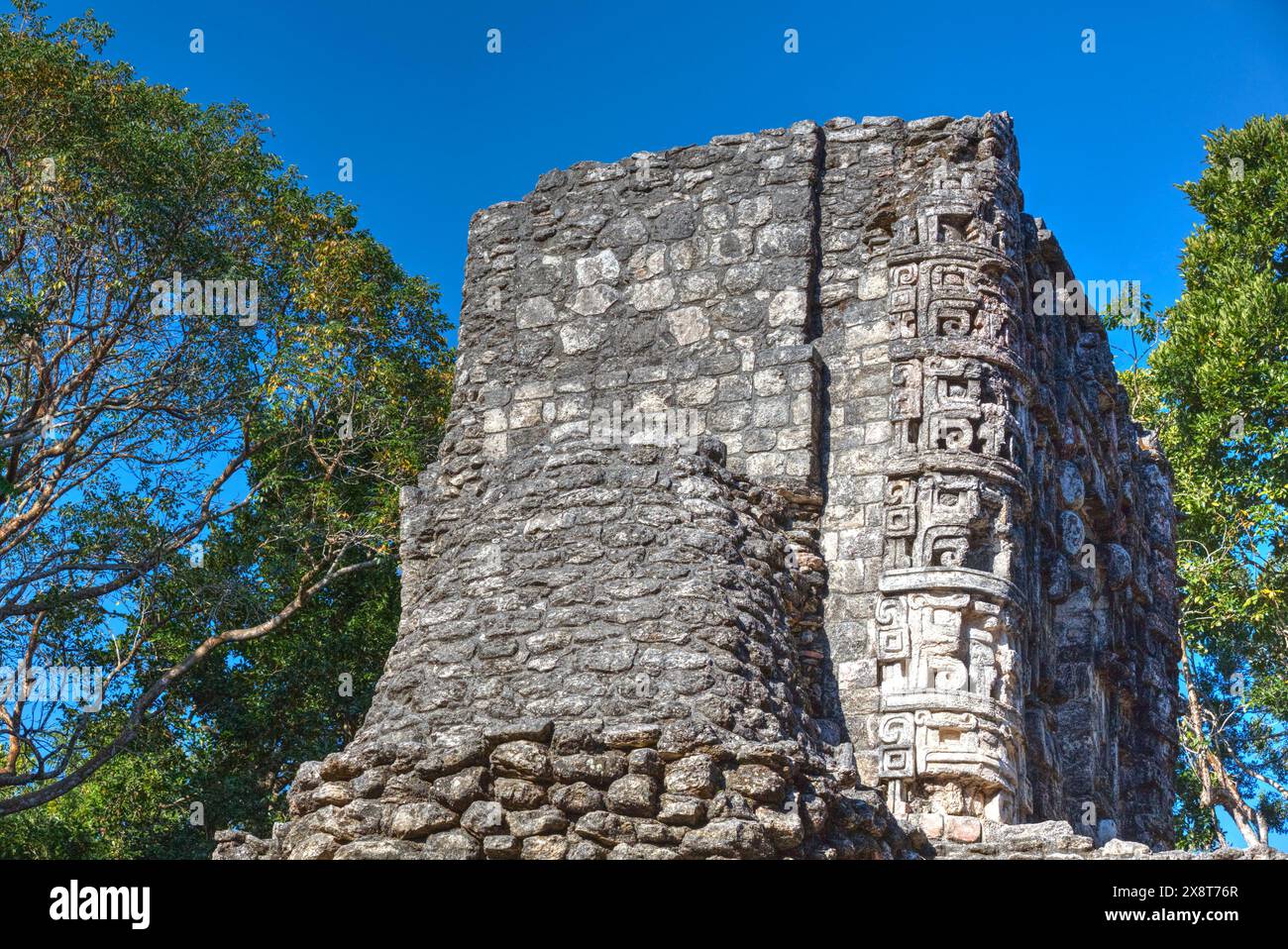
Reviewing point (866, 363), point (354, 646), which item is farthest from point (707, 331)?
point (354, 646)

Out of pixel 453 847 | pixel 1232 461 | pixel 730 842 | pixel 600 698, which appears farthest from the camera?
→ pixel 1232 461

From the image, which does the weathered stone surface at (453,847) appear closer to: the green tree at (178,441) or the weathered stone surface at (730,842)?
the weathered stone surface at (730,842)

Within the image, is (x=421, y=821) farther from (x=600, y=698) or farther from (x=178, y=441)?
(x=178, y=441)

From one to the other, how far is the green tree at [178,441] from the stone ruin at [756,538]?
19.9 ft

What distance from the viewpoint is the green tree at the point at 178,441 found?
51.6 feet

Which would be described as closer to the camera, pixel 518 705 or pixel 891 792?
pixel 518 705

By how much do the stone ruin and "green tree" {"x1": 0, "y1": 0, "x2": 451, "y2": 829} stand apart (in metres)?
6.06

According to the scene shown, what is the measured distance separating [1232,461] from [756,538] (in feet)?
45.2

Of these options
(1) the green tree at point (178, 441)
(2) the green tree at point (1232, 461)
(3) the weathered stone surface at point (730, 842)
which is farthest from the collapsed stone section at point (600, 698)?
(2) the green tree at point (1232, 461)

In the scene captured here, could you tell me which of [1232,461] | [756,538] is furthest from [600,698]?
[1232,461]

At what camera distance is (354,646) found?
16.8 metres

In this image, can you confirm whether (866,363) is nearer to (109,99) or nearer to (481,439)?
(481,439)

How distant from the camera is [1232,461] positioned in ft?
68.2
